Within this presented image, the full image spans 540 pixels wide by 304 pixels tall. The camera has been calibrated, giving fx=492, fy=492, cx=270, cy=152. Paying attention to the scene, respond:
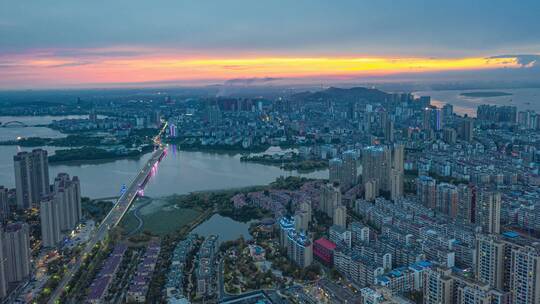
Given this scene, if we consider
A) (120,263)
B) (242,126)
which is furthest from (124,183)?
(242,126)

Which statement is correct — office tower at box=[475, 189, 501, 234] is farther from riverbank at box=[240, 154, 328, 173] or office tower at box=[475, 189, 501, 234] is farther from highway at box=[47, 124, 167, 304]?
riverbank at box=[240, 154, 328, 173]

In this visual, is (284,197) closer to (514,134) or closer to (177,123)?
(514,134)

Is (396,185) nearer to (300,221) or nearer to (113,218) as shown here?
(300,221)

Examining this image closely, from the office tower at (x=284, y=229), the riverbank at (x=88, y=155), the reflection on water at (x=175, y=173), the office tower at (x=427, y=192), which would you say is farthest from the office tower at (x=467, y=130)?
the office tower at (x=284, y=229)

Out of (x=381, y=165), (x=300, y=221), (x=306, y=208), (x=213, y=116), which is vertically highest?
(x=213, y=116)

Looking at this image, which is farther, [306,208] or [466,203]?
[466,203]

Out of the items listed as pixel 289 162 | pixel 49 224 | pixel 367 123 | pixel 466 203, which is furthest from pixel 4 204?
pixel 367 123
